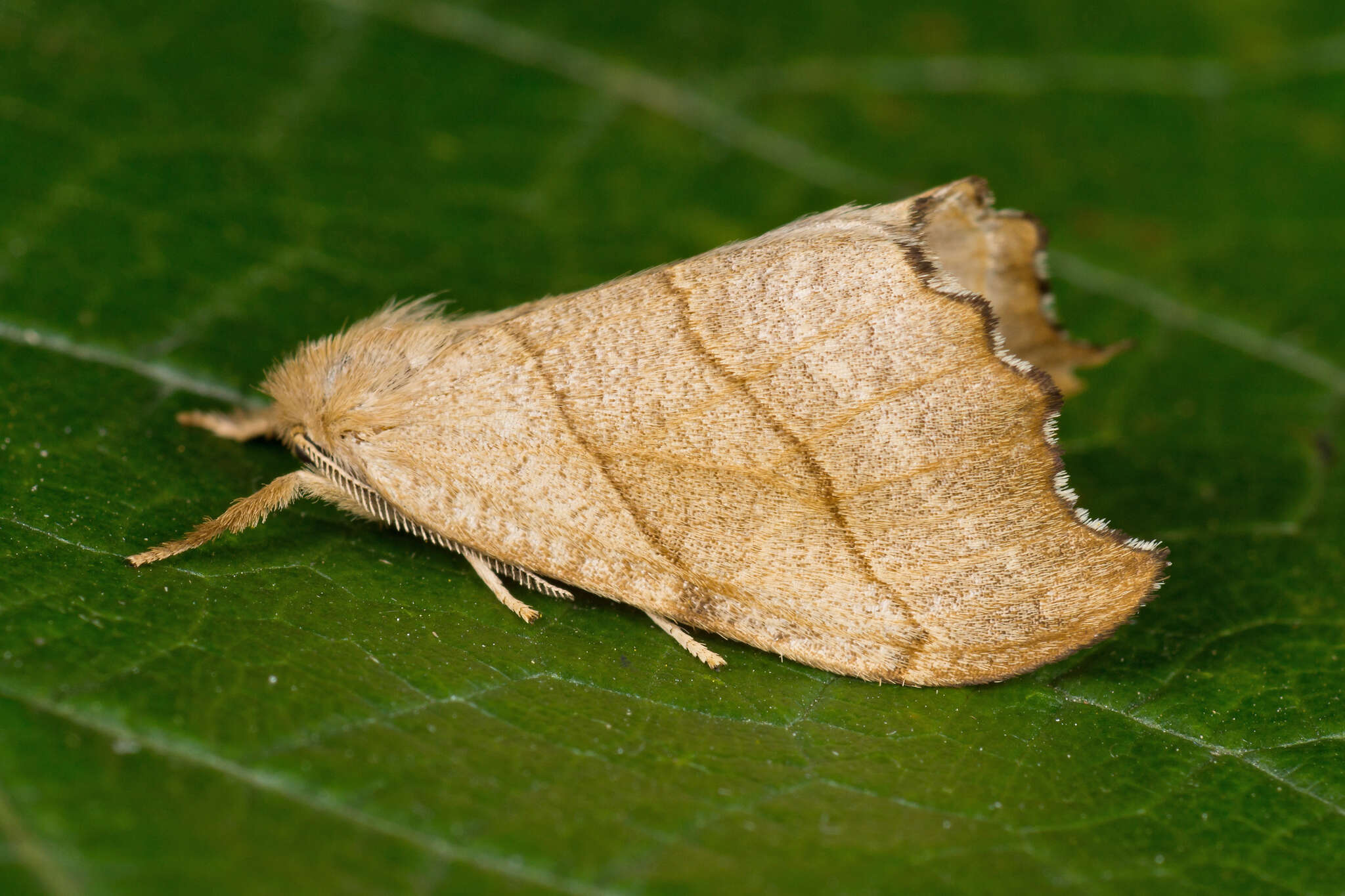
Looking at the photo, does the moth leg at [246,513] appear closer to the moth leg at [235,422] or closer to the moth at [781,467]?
the moth at [781,467]

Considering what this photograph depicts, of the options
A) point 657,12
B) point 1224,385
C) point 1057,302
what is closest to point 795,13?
point 657,12

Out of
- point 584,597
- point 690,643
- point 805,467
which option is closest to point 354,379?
point 584,597

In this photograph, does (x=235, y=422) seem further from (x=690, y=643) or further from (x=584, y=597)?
(x=690, y=643)

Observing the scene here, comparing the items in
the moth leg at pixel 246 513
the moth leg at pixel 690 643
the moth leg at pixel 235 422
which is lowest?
the moth leg at pixel 246 513

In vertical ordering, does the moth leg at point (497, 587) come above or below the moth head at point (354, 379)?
below

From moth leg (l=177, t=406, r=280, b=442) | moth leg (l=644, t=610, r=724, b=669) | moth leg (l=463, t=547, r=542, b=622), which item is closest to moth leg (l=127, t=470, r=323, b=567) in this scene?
moth leg (l=177, t=406, r=280, b=442)

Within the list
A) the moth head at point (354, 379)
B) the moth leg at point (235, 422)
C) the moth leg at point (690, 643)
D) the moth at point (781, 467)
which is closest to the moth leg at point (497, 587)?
the moth at point (781, 467)

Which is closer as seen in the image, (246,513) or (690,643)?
(690,643)

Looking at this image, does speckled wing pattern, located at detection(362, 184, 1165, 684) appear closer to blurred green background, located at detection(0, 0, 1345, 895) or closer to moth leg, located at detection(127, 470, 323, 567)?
blurred green background, located at detection(0, 0, 1345, 895)
